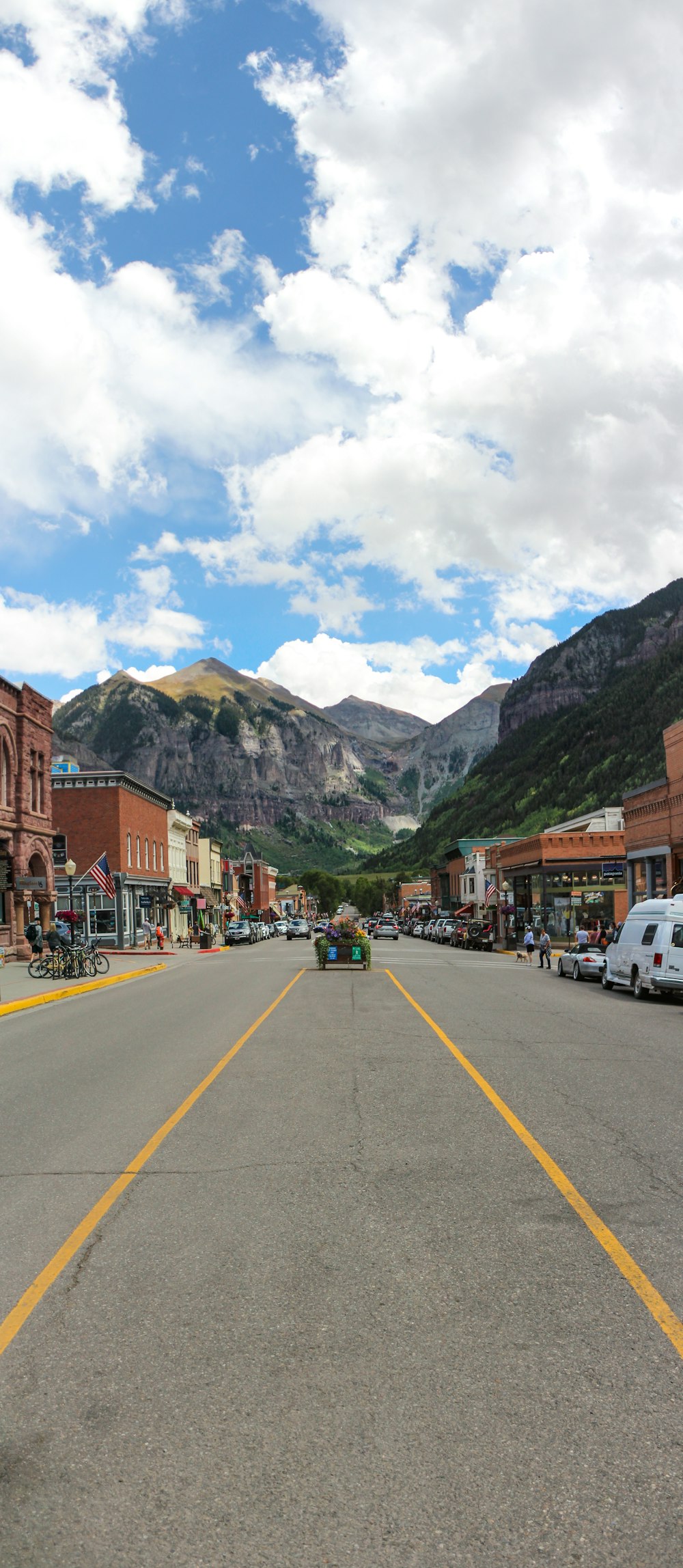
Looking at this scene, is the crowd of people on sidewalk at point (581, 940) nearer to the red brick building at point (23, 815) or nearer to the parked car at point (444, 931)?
the red brick building at point (23, 815)

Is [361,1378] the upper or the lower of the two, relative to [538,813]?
lower

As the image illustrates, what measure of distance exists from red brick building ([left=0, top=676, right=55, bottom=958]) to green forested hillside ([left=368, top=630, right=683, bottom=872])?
97830 millimetres

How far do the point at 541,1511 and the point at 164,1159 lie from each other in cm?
483

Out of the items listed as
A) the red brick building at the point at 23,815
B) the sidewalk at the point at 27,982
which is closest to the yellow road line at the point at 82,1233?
the sidewalk at the point at 27,982

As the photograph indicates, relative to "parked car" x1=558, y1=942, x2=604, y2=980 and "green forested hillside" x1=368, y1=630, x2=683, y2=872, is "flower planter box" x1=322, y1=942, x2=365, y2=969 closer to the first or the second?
"parked car" x1=558, y1=942, x2=604, y2=980

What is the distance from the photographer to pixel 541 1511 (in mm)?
3168

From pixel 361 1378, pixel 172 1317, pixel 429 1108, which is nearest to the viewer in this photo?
pixel 361 1378

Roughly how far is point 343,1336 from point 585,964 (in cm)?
2621

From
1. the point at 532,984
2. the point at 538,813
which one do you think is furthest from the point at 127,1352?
the point at 538,813

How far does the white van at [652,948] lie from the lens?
22.2 meters

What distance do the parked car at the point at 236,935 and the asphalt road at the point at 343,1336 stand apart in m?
60.6

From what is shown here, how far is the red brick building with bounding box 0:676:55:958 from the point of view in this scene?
40000 millimetres

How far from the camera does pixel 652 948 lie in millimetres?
22797

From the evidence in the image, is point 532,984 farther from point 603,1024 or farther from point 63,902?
point 63,902
